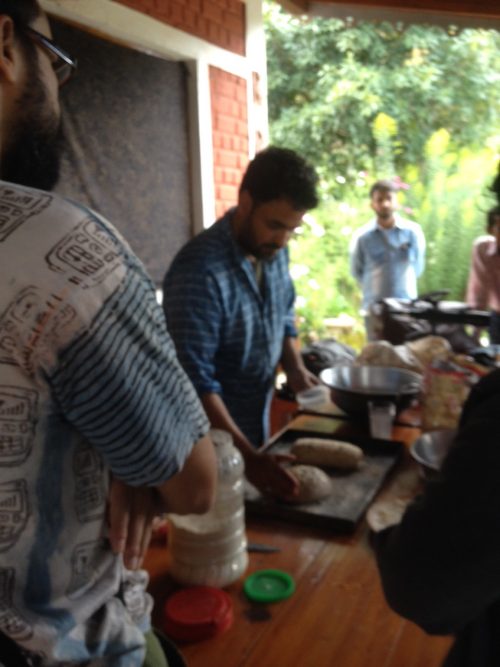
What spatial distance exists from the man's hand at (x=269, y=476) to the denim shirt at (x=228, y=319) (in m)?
0.38

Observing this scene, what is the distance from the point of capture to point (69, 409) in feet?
2.19

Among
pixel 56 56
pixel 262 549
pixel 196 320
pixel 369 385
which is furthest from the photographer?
pixel 369 385

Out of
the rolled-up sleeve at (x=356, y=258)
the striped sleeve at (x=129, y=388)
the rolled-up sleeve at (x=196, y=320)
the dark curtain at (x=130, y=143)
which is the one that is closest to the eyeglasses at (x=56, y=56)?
the striped sleeve at (x=129, y=388)

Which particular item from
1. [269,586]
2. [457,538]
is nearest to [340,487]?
[269,586]

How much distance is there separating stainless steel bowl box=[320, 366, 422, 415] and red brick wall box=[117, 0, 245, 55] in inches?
99.2

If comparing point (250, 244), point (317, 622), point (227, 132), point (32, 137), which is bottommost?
point (317, 622)

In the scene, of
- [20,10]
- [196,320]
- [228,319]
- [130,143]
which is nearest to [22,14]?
[20,10]

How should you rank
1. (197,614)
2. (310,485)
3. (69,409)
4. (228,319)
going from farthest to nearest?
(228,319) → (310,485) → (197,614) → (69,409)

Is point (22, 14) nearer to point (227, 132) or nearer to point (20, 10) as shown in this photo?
point (20, 10)

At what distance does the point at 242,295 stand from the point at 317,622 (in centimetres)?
123

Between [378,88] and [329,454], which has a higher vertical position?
[378,88]

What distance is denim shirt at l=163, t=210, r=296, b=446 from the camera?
1.97 meters

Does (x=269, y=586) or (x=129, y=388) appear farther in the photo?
(x=269, y=586)

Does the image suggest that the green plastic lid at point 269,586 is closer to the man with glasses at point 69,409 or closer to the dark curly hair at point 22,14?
the man with glasses at point 69,409
